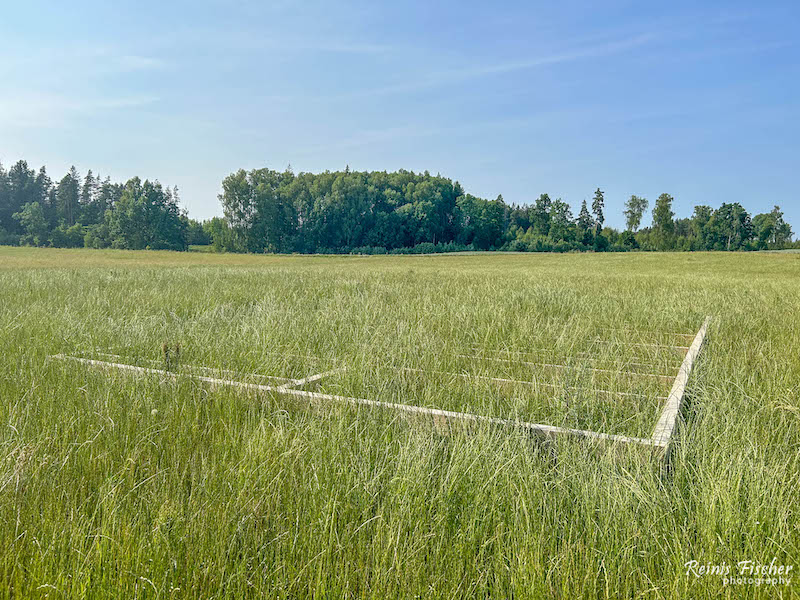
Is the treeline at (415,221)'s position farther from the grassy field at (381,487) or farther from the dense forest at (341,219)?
Answer: the grassy field at (381,487)

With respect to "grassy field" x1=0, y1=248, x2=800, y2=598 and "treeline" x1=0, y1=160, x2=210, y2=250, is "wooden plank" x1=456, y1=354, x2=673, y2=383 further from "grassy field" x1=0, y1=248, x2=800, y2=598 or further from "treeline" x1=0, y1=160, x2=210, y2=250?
"treeline" x1=0, y1=160, x2=210, y2=250

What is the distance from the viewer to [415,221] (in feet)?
273

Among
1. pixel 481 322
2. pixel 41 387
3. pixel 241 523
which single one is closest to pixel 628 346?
pixel 481 322

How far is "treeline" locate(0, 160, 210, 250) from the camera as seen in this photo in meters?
73.0

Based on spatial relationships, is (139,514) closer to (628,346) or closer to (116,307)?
(628,346)

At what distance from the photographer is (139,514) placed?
5.88 feet

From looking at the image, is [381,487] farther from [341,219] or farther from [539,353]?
[341,219]

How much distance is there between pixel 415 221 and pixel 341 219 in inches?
488

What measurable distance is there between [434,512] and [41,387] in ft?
8.99

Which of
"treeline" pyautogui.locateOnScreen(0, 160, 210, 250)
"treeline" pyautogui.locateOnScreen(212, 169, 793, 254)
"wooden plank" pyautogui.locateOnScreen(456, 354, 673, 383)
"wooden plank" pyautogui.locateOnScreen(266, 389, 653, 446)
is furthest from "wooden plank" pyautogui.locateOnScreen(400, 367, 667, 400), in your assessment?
"treeline" pyautogui.locateOnScreen(0, 160, 210, 250)

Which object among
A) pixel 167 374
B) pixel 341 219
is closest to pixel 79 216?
pixel 341 219

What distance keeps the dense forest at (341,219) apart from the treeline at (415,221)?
0.52 ft

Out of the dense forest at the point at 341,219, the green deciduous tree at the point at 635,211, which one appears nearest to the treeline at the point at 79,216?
the dense forest at the point at 341,219

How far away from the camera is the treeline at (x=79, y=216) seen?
240 feet
